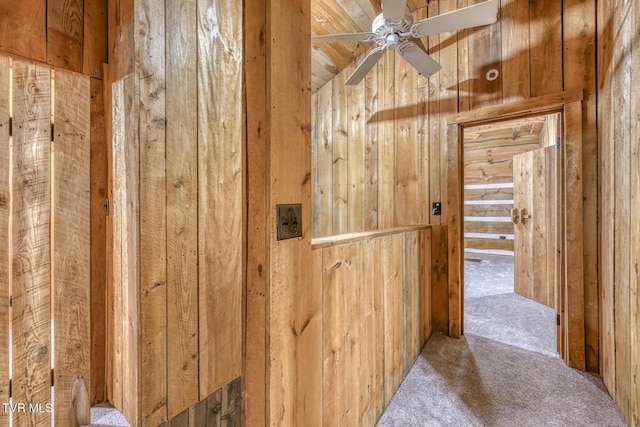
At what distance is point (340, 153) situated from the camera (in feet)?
11.6

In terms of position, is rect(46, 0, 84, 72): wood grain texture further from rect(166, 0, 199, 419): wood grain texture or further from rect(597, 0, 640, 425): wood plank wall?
rect(597, 0, 640, 425): wood plank wall

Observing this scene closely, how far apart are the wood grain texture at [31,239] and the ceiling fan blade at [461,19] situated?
2215 mm

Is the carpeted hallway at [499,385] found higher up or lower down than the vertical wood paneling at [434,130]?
lower down

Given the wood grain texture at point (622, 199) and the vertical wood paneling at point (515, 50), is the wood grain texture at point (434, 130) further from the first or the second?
the wood grain texture at point (622, 199)

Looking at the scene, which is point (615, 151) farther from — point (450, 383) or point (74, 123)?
point (74, 123)

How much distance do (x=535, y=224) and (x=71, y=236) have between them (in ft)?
14.9

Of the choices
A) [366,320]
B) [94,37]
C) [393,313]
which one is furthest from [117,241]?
[393,313]

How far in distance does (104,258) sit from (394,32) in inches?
93.8

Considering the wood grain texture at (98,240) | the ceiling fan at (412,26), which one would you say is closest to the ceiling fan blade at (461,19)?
the ceiling fan at (412,26)

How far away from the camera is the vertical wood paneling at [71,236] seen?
1504mm

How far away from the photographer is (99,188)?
168 cm

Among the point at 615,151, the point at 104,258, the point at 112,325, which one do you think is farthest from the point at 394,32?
the point at 112,325

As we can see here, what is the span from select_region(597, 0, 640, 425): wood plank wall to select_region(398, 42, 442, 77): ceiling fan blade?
1036mm

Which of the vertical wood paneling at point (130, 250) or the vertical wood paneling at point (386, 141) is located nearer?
the vertical wood paneling at point (130, 250)
